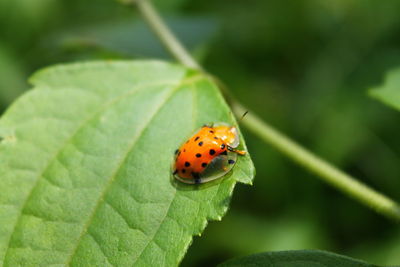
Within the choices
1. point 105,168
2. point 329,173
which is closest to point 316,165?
point 329,173

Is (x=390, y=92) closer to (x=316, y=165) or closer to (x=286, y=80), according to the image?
(x=316, y=165)

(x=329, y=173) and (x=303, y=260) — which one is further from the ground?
(x=329, y=173)

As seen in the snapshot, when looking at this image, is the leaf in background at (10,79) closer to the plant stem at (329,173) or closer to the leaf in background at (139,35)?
the leaf in background at (139,35)

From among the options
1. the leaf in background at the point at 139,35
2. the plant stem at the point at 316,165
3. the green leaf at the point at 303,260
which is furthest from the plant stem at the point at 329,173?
the leaf in background at the point at 139,35

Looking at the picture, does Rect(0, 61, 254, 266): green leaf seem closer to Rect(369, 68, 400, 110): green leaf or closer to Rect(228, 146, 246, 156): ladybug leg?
Rect(228, 146, 246, 156): ladybug leg

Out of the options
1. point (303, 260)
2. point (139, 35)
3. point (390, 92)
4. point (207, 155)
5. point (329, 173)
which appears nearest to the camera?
point (303, 260)

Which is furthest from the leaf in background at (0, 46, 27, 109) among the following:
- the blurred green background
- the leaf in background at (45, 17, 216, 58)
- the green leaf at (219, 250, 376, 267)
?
the green leaf at (219, 250, 376, 267)
